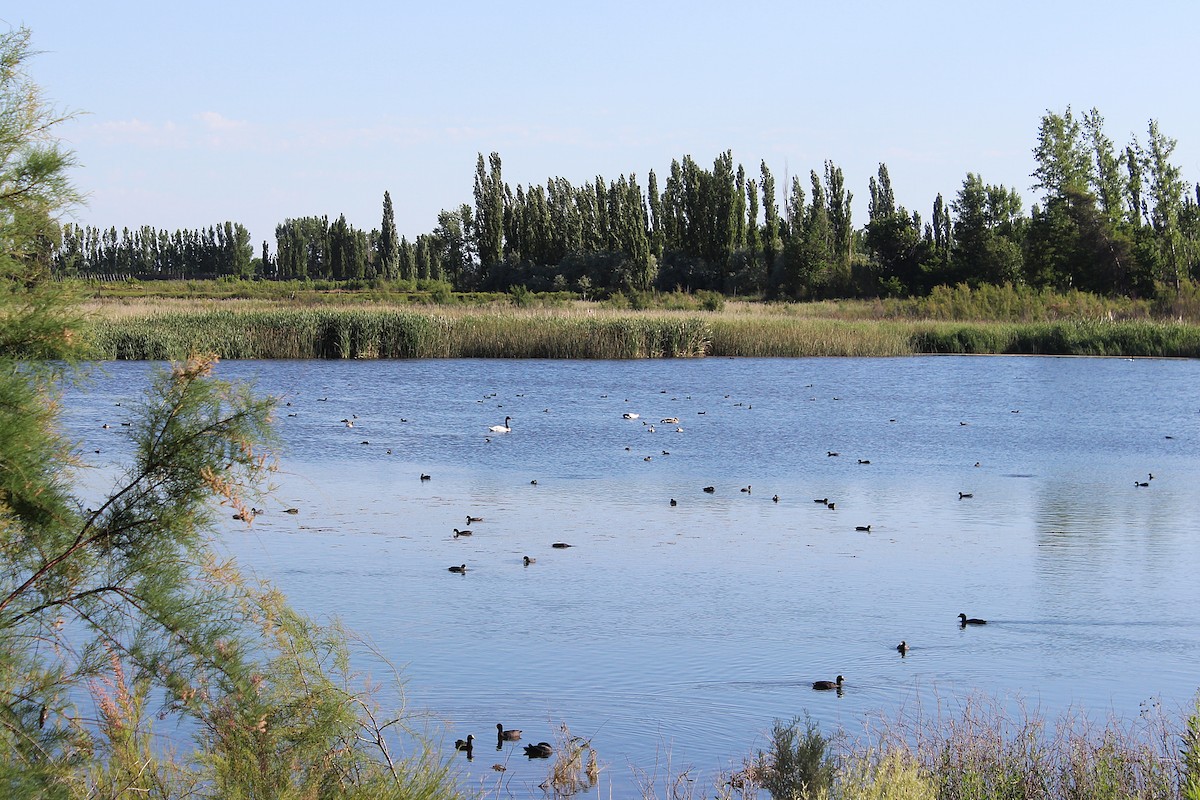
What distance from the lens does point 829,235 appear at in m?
78.3

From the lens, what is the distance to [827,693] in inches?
288

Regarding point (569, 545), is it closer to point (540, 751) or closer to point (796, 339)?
point (540, 751)

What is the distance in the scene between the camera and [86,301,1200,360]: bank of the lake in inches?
1516

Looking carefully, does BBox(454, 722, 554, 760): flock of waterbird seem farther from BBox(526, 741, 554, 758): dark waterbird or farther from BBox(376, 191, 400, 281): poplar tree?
BBox(376, 191, 400, 281): poplar tree

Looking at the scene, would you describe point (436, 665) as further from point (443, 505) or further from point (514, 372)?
point (514, 372)

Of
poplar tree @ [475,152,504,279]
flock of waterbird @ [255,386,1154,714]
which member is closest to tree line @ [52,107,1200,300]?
poplar tree @ [475,152,504,279]

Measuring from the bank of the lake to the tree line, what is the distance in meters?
14.1

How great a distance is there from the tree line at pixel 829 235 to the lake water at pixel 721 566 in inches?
1688

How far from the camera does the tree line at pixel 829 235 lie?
65062mm

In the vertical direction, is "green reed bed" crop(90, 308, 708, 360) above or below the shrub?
above

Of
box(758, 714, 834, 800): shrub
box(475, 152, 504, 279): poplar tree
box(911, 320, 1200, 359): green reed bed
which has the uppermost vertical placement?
box(475, 152, 504, 279): poplar tree

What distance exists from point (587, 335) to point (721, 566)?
3067cm

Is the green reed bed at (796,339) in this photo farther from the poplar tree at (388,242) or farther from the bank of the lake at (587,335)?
the poplar tree at (388,242)

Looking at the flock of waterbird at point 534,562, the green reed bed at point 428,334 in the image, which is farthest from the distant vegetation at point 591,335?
the flock of waterbird at point 534,562
